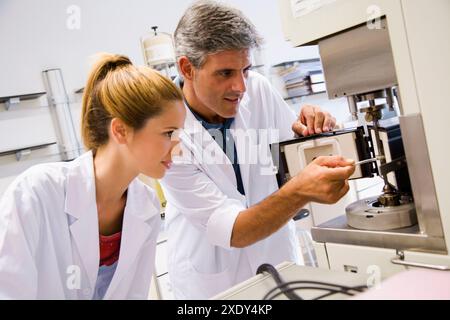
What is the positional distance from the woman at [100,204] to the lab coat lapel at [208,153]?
268 millimetres

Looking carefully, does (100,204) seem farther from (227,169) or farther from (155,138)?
(227,169)

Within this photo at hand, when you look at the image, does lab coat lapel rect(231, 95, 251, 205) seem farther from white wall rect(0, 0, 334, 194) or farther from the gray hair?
white wall rect(0, 0, 334, 194)

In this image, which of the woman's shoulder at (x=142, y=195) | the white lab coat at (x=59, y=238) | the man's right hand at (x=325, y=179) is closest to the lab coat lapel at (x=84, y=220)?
the white lab coat at (x=59, y=238)

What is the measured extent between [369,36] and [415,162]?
24 centimetres

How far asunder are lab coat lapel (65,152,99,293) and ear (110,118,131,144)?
0.27ft

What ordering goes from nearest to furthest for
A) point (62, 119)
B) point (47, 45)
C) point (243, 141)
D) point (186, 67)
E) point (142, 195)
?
point (142, 195) → point (186, 67) → point (243, 141) → point (47, 45) → point (62, 119)

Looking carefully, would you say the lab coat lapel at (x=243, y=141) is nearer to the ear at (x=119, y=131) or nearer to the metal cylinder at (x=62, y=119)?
the ear at (x=119, y=131)

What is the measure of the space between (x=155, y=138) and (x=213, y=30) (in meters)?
0.37

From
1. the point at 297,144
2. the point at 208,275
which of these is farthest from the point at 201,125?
the point at 208,275

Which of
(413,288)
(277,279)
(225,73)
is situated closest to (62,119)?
(225,73)

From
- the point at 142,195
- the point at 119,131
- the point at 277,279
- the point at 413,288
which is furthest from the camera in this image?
the point at 142,195

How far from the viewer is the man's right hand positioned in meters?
0.77

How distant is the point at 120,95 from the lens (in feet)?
2.33
